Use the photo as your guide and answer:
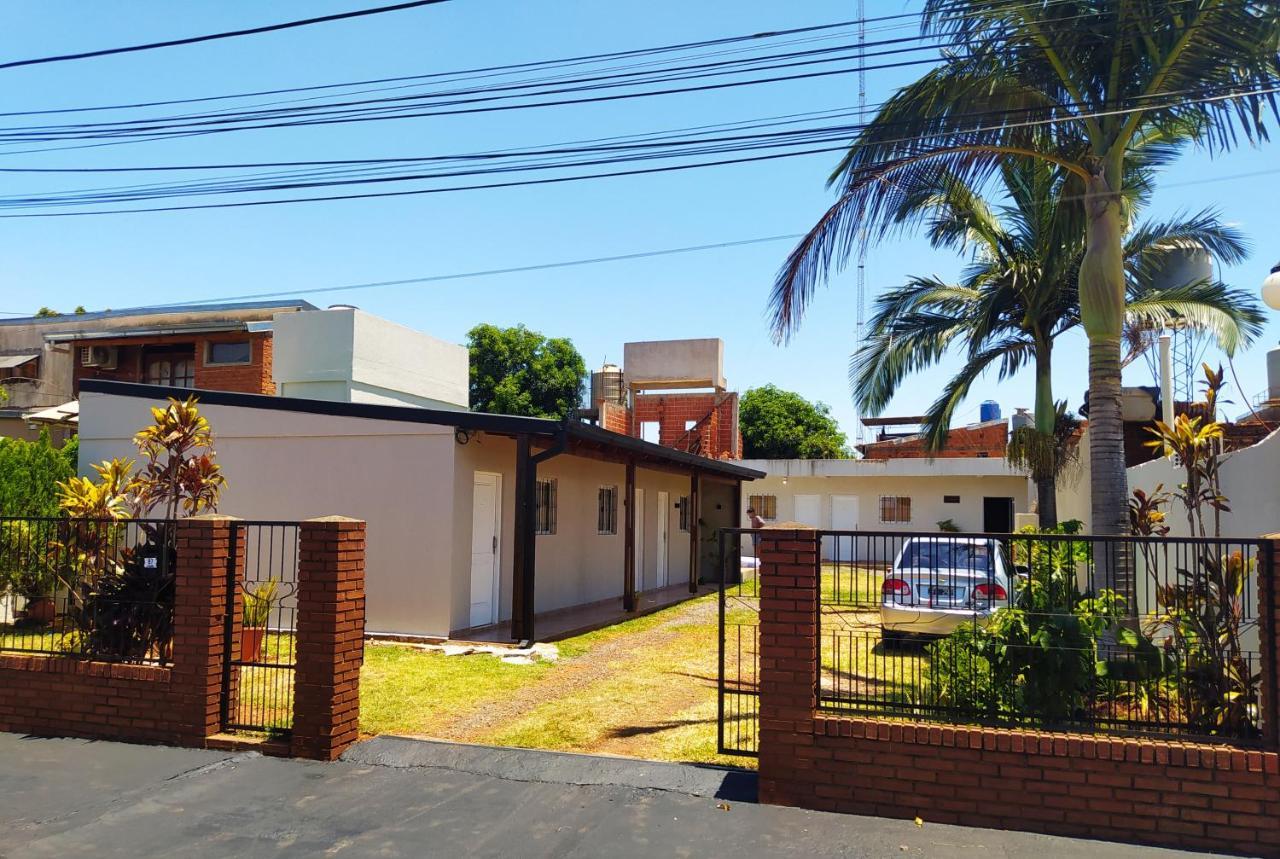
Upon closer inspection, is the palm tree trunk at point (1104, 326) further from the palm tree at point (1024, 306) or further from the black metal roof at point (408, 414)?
the black metal roof at point (408, 414)

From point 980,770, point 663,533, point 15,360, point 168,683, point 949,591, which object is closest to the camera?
point 980,770

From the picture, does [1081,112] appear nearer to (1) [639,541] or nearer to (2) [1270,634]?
(2) [1270,634]

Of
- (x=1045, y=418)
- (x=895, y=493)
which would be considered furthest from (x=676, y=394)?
(x=1045, y=418)

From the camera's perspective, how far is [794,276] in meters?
8.75

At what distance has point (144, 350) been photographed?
89.5 ft

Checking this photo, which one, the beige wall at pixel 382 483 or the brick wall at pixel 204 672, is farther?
the beige wall at pixel 382 483

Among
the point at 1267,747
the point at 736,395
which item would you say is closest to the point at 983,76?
the point at 1267,747

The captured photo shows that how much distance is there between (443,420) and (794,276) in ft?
16.1

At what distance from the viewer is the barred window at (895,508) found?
29983 mm

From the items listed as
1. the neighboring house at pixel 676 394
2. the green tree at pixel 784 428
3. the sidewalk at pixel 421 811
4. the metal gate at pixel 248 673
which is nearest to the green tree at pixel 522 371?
the green tree at pixel 784 428

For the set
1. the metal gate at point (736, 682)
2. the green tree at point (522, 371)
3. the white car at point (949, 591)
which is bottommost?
the metal gate at point (736, 682)

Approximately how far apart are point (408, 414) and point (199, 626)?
212 inches

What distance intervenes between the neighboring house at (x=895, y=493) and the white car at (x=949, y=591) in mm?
21131

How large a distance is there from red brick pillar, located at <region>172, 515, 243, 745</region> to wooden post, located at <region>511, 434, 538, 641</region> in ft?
14.8
